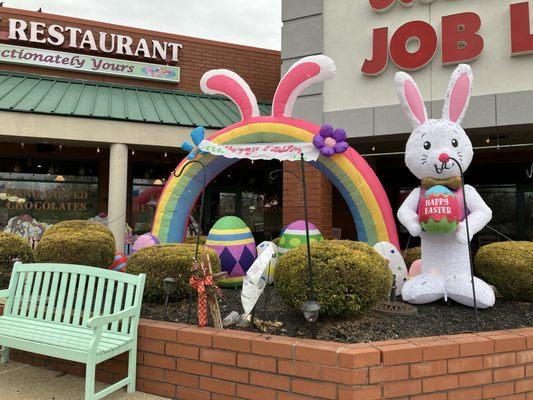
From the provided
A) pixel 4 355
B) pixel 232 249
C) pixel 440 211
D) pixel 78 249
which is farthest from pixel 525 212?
pixel 4 355

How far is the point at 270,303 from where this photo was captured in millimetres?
4730

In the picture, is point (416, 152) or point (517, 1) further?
point (517, 1)

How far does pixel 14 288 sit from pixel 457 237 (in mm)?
4506

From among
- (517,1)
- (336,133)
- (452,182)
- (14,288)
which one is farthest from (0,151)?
(517,1)

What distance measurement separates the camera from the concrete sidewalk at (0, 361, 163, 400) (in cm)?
335

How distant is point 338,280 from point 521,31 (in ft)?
18.8

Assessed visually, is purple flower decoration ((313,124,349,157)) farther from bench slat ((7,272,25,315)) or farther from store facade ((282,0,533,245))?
bench slat ((7,272,25,315))

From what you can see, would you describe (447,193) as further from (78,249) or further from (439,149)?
(78,249)

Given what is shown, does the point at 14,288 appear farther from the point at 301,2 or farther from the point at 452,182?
the point at 301,2

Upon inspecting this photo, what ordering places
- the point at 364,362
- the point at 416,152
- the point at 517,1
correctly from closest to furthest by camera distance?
the point at 364,362 < the point at 416,152 < the point at 517,1

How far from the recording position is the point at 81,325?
3756 millimetres

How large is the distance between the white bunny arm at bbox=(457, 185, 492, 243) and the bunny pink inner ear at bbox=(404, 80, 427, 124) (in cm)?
104

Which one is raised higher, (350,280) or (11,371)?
(350,280)

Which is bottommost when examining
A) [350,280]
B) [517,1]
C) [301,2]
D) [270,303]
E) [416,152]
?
[270,303]
